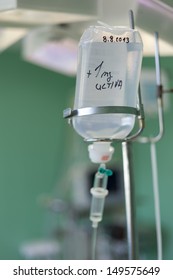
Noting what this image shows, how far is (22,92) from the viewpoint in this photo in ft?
12.2

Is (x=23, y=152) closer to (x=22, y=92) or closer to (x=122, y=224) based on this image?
(x=22, y=92)

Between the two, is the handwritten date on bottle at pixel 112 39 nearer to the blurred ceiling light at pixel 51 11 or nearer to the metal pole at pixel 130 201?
the blurred ceiling light at pixel 51 11

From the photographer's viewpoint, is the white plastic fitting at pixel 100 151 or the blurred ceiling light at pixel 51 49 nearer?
the white plastic fitting at pixel 100 151

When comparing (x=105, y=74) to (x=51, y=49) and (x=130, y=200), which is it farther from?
(x=51, y=49)

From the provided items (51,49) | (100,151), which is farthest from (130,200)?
(51,49)

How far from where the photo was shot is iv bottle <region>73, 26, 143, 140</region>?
0.69 metres

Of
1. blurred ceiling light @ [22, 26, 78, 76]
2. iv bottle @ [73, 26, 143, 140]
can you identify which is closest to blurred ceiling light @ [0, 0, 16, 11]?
iv bottle @ [73, 26, 143, 140]

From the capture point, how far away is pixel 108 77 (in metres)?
0.69

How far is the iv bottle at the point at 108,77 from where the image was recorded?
2.27ft

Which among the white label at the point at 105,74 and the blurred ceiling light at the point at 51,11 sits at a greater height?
the blurred ceiling light at the point at 51,11

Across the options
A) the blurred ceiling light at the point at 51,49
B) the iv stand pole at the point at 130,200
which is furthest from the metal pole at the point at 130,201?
the blurred ceiling light at the point at 51,49

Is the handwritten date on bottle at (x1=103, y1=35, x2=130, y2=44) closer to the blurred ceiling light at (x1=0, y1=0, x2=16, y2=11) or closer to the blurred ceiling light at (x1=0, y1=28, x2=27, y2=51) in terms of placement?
the blurred ceiling light at (x1=0, y1=0, x2=16, y2=11)
